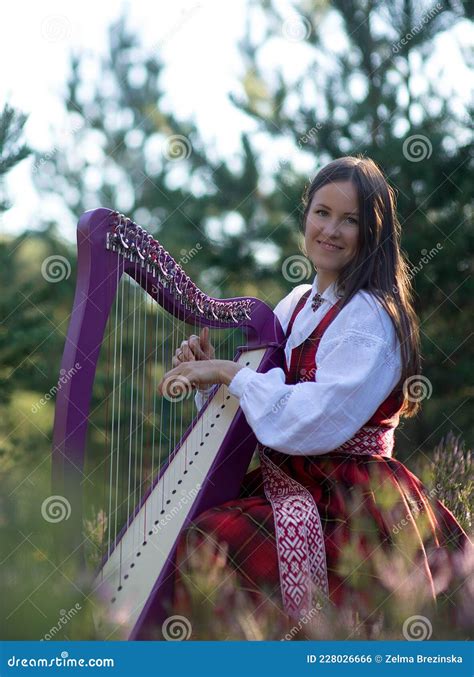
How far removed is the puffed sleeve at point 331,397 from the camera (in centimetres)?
221

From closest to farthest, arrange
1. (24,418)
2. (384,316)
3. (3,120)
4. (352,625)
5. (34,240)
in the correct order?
(352,625)
(384,316)
(3,120)
(24,418)
(34,240)

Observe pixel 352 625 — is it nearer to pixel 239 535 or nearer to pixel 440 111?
pixel 239 535

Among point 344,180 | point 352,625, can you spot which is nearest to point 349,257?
point 344,180

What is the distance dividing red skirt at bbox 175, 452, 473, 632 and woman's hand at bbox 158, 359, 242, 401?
0.76ft

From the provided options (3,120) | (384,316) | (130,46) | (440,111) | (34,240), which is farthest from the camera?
(130,46)

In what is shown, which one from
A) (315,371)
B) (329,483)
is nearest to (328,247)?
(315,371)

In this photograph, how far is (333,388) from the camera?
2205 millimetres

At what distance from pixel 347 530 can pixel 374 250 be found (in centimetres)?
69

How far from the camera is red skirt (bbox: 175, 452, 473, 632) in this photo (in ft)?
6.92

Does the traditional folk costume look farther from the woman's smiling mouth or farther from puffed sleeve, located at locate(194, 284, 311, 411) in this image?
puffed sleeve, located at locate(194, 284, 311, 411)

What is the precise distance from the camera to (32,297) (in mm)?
5293

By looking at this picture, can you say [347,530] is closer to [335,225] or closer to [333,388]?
[333,388]

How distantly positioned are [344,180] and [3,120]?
6.58 feet

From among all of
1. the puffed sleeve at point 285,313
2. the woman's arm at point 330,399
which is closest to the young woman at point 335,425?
the woman's arm at point 330,399
